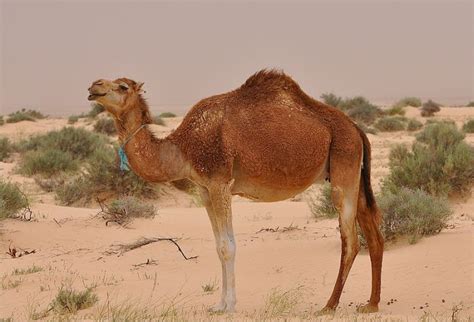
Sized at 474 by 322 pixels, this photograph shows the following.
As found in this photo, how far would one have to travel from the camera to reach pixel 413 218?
10352 millimetres

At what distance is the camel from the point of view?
754cm

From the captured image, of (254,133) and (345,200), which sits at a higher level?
(254,133)

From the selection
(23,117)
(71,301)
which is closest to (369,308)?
(71,301)

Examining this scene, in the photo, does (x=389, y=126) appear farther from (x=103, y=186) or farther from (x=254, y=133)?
(x=254, y=133)

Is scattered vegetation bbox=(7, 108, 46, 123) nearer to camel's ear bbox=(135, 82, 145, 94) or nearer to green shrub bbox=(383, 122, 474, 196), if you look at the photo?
green shrub bbox=(383, 122, 474, 196)

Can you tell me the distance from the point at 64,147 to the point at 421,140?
12454mm

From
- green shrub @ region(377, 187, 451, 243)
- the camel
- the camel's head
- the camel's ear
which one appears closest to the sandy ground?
green shrub @ region(377, 187, 451, 243)

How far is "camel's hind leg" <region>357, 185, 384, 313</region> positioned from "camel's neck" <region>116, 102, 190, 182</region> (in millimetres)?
2064

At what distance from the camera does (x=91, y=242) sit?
12.5 m

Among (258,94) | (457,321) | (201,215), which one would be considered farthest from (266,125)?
(201,215)

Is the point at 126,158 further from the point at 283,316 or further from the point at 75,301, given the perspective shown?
the point at 283,316

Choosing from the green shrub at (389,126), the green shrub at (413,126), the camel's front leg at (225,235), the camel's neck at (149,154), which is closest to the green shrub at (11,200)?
the camel's neck at (149,154)

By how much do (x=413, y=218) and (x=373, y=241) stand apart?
236 cm

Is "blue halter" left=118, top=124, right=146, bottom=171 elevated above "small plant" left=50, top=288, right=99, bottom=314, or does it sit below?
above
